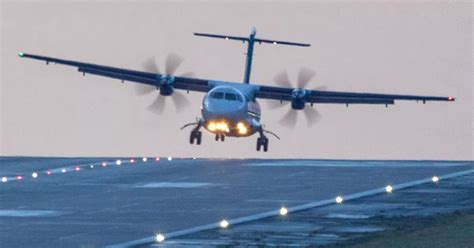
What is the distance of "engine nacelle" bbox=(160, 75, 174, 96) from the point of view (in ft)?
232

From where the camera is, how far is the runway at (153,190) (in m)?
31.8

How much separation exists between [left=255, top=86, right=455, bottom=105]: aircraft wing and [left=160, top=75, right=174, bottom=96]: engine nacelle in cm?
450

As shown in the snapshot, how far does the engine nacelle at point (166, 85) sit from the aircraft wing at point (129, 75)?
2.24 ft

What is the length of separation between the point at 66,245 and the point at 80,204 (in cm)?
971

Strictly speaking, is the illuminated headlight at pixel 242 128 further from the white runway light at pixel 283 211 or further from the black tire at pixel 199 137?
the white runway light at pixel 283 211

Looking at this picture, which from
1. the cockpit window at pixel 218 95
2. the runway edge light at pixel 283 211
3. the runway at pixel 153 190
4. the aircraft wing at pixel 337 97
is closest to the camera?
the runway at pixel 153 190

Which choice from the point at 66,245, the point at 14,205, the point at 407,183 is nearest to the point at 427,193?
the point at 407,183

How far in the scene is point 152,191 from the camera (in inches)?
1672

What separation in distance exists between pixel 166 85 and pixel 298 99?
6.79 meters

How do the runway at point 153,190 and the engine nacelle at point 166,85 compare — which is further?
the engine nacelle at point 166,85

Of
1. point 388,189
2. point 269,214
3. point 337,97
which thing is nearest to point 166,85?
point 337,97

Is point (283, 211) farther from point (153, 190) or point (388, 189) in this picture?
point (153, 190)

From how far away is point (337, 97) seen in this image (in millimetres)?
73250

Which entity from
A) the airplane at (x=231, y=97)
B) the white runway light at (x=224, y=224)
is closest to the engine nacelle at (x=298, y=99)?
the airplane at (x=231, y=97)
